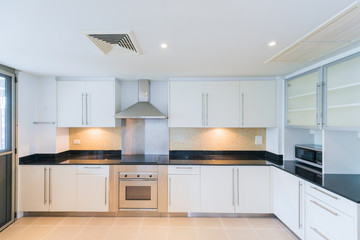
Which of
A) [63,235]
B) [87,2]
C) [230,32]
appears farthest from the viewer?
[63,235]

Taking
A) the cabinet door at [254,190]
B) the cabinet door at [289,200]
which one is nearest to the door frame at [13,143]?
the cabinet door at [254,190]

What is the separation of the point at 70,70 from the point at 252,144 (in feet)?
10.4

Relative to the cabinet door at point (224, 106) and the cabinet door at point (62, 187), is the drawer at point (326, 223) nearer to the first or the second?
the cabinet door at point (224, 106)

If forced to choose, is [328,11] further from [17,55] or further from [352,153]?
[17,55]

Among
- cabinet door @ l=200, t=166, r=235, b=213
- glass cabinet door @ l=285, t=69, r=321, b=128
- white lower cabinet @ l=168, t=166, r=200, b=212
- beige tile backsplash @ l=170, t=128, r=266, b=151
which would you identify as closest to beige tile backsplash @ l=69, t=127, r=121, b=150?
beige tile backsplash @ l=170, t=128, r=266, b=151

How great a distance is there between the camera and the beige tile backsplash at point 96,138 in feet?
11.1

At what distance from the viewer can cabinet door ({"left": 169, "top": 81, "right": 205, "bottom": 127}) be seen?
3045 millimetres

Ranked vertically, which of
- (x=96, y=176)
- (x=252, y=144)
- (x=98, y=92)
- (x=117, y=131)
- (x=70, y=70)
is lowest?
(x=96, y=176)

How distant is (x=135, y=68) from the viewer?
258cm

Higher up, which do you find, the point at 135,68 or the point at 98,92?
the point at 135,68

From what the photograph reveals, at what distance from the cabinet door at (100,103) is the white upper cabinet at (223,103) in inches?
38.3

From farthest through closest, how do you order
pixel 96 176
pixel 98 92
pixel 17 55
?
pixel 98 92
pixel 96 176
pixel 17 55

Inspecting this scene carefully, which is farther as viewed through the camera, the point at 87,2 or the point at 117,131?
the point at 117,131

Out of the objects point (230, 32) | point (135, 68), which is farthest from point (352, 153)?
point (135, 68)
